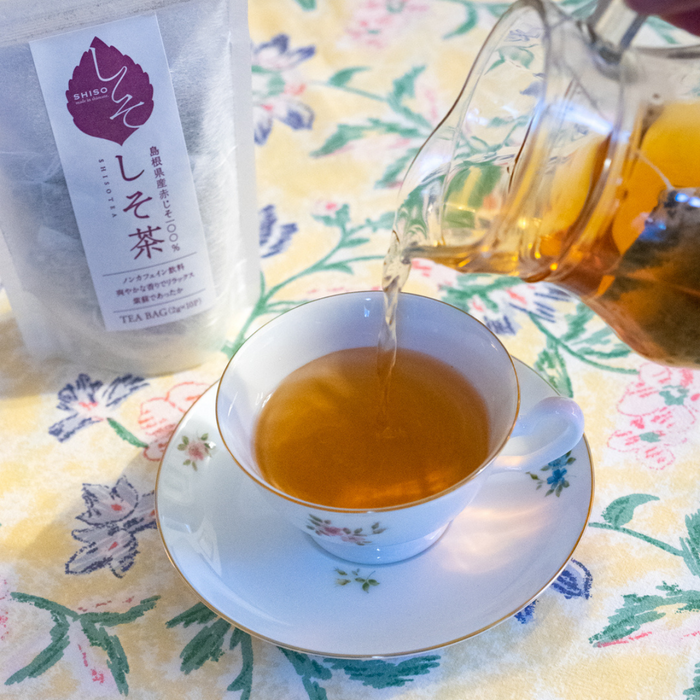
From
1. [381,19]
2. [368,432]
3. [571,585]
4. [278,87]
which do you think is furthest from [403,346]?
[381,19]

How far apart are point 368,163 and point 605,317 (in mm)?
665

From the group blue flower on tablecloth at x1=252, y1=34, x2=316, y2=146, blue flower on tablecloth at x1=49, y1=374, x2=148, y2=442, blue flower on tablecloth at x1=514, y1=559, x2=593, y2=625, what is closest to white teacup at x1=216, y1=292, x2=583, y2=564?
blue flower on tablecloth at x1=514, y1=559, x2=593, y2=625

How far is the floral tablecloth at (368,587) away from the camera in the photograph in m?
0.63

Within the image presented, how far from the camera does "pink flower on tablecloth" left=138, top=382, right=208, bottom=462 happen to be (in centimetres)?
86

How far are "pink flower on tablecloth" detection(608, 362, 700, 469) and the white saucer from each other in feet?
0.37

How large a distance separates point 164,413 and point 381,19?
1011mm

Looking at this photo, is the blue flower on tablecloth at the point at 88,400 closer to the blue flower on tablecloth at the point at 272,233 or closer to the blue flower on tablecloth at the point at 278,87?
the blue flower on tablecloth at the point at 272,233

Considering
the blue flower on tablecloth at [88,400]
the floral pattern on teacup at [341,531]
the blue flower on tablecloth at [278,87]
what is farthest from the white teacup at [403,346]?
the blue flower on tablecloth at [278,87]

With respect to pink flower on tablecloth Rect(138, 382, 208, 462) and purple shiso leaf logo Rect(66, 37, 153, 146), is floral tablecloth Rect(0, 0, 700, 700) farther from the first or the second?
purple shiso leaf logo Rect(66, 37, 153, 146)

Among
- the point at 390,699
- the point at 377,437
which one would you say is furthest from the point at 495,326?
the point at 390,699

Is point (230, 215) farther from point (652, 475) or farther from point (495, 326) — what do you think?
point (652, 475)

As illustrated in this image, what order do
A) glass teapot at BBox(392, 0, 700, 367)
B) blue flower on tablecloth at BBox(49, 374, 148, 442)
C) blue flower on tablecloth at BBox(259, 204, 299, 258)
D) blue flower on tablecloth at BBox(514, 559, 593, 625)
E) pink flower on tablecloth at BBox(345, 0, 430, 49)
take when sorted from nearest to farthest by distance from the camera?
1. glass teapot at BBox(392, 0, 700, 367)
2. blue flower on tablecloth at BBox(514, 559, 593, 625)
3. blue flower on tablecloth at BBox(49, 374, 148, 442)
4. blue flower on tablecloth at BBox(259, 204, 299, 258)
5. pink flower on tablecloth at BBox(345, 0, 430, 49)

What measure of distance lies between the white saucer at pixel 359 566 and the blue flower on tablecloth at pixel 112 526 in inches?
2.7

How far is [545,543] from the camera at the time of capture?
2.19 feet
